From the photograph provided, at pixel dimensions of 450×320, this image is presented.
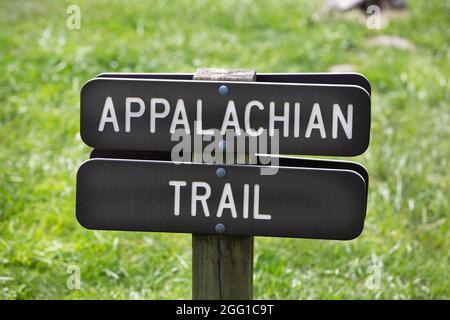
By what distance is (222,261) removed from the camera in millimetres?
2570

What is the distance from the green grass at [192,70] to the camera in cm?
407

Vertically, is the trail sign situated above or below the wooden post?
above

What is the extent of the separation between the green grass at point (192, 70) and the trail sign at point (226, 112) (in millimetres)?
1545

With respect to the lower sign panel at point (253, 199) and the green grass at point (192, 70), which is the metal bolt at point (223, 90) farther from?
the green grass at point (192, 70)

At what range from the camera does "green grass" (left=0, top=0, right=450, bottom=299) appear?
407 cm

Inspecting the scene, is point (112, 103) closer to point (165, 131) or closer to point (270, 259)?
point (165, 131)

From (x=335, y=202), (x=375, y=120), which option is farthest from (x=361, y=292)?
(x=375, y=120)

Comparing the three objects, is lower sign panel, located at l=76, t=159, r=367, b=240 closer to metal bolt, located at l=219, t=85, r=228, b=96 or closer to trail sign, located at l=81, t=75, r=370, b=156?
trail sign, located at l=81, t=75, r=370, b=156

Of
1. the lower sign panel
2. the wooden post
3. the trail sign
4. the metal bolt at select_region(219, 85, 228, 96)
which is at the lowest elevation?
the wooden post

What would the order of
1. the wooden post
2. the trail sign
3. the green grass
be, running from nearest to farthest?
the trail sign → the wooden post → the green grass

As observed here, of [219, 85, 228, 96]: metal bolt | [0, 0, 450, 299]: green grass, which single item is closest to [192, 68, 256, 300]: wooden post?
[219, 85, 228, 96]: metal bolt

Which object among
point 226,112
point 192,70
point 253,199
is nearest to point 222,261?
point 253,199

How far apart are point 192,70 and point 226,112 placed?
434 cm

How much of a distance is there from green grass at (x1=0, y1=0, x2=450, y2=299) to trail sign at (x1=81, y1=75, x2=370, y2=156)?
1.54 m
